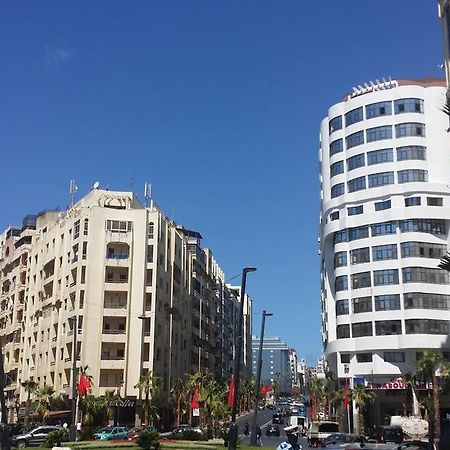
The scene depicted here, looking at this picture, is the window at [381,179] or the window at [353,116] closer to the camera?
the window at [381,179]

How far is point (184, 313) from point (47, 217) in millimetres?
25566

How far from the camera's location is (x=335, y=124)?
88375 mm

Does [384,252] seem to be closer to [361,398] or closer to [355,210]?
[355,210]

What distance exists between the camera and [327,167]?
8975 centimetres

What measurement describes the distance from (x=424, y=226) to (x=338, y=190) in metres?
12.5

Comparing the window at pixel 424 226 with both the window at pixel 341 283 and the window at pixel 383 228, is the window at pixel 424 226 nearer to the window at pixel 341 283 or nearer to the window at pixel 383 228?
the window at pixel 383 228

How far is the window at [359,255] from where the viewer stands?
81.7 metres

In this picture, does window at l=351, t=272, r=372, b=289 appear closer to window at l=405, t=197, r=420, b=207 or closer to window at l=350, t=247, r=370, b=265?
window at l=350, t=247, r=370, b=265

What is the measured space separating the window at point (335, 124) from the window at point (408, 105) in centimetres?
773

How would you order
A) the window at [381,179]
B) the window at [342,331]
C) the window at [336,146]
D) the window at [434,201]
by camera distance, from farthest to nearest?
1. the window at [336,146]
2. the window at [381,179]
3. the window at [342,331]
4. the window at [434,201]

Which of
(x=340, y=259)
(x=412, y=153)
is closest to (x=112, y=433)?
(x=340, y=259)

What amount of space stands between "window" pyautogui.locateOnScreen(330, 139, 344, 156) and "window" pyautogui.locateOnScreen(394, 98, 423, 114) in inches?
323

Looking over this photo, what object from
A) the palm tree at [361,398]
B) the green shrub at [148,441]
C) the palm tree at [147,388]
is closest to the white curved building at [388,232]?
the palm tree at [361,398]

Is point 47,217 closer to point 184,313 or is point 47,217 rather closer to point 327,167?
point 184,313
